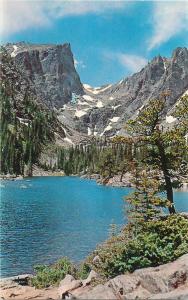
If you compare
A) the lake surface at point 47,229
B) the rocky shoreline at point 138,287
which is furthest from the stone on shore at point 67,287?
the lake surface at point 47,229

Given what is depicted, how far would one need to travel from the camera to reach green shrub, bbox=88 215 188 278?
21016mm

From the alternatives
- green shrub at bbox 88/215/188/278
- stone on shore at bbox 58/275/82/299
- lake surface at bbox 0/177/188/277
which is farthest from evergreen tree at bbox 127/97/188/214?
stone on shore at bbox 58/275/82/299

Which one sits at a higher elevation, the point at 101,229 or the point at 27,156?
the point at 27,156

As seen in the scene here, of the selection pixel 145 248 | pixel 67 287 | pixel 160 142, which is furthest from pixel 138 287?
pixel 160 142

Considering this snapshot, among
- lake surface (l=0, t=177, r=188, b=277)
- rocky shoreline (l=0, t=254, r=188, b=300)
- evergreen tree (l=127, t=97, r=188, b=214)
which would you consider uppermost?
evergreen tree (l=127, t=97, r=188, b=214)

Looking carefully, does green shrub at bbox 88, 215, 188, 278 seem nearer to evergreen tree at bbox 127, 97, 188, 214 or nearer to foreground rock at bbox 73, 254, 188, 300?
foreground rock at bbox 73, 254, 188, 300

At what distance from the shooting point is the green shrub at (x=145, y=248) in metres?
21.0

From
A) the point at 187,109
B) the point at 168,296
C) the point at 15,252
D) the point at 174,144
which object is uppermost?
the point at 187,109

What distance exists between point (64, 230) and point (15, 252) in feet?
42.3

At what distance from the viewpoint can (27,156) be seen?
192 m

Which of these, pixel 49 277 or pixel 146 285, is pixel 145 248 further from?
pixel 49 277

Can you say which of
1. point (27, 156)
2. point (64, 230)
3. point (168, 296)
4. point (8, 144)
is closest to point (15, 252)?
point (64, 230)

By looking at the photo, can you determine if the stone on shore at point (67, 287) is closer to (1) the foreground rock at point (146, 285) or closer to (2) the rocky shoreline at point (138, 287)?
(2) the rocky shoreline at point (138, 287)

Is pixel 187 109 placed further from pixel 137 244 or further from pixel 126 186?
pixel 126 186
